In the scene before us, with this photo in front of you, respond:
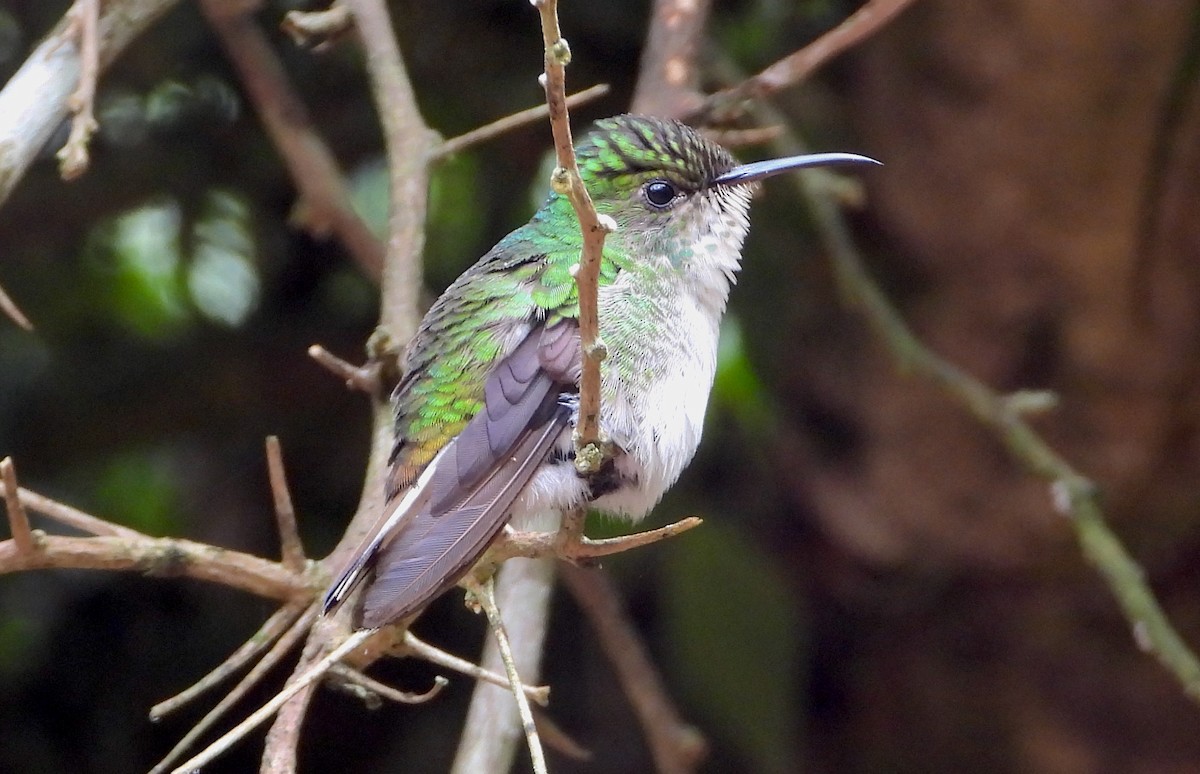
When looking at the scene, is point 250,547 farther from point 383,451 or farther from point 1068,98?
point 1068,98

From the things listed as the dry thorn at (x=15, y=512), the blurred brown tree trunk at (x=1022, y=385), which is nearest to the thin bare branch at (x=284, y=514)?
the dry thorn at (x=15, y=512)

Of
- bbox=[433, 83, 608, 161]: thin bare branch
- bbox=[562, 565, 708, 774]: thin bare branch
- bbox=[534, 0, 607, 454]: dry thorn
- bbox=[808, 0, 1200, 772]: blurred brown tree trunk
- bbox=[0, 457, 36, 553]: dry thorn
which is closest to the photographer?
bbox=[534, 0, 607, 454]: dry thorn

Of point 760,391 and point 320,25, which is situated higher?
point 320,25

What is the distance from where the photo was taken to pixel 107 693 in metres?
3.35

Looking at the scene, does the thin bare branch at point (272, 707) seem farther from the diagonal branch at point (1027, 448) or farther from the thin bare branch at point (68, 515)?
the diagonal branch at point (1027, 448)

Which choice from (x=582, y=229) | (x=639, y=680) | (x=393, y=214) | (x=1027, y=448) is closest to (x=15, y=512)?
(x=582, y=229)

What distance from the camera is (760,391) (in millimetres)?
3457

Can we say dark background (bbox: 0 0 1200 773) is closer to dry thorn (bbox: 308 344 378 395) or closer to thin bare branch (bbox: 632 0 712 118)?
thin bare branch (bbox: 632 0 712 118)

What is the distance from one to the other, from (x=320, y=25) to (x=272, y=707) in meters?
1.45

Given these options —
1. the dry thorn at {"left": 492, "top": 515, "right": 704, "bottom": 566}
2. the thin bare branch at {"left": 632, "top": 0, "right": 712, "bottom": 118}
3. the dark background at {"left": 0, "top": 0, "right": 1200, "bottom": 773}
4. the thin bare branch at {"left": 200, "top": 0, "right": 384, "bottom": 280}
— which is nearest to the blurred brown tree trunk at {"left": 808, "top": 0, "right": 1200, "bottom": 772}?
the dark background at {"left": 0, "top": 0, "right": 1200, "bottom": 773}

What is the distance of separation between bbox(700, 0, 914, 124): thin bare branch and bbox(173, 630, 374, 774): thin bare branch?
1410 millimetres

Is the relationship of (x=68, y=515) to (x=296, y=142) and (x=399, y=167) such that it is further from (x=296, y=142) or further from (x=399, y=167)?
(x=296, y=142)

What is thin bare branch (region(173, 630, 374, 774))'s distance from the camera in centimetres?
146

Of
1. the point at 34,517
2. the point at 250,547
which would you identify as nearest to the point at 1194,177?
the point at 250,547
